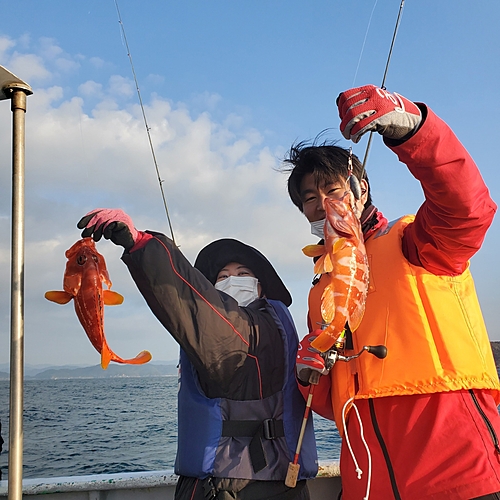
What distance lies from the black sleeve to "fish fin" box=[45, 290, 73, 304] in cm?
41

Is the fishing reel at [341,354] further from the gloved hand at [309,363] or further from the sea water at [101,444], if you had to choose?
the sea water at [101,444]

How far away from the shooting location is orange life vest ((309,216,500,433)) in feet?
7.55

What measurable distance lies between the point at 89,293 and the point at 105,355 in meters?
0.38

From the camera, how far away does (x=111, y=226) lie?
109 inches

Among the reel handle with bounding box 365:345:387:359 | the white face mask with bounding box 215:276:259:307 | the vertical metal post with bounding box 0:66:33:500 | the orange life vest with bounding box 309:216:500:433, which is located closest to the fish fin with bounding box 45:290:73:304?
the vertical metal post with bounding box 0:66:33:500

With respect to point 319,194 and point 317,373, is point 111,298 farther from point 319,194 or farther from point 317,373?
point 319,194

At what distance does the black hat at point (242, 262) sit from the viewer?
378cm

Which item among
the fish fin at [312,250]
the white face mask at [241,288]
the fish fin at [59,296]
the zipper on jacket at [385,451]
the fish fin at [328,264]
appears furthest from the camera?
the white face mask at [241,288]

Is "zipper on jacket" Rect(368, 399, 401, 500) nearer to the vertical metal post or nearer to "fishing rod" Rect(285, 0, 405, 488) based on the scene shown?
"fishing rod" Rect(285, 0, 405, 488)

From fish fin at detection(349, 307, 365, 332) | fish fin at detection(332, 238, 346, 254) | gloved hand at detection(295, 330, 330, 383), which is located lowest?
gloved hand at detection(295, 330, 330, 383)

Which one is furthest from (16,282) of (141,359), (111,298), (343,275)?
(343,275)

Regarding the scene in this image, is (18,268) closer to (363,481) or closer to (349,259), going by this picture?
(349,259)

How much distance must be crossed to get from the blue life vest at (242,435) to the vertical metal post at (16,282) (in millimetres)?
1036

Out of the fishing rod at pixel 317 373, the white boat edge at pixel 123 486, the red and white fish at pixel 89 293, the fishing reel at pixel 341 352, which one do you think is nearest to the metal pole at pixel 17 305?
the red and white fish at pixel 89 293
